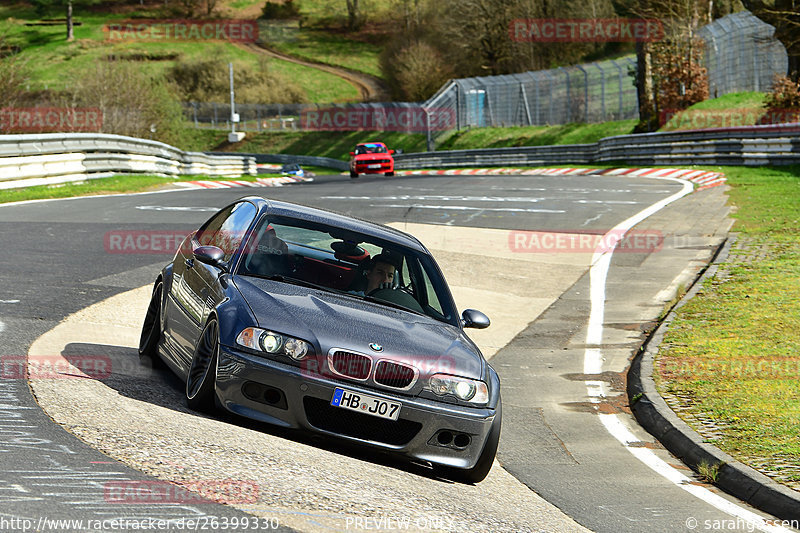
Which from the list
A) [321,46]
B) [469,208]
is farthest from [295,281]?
[321,46]

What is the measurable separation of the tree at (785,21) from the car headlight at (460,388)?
1386 inches

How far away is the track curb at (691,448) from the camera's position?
6445mm

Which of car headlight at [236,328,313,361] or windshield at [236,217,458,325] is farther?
windshield at [236,217,458,325]

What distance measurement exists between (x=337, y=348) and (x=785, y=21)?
37047 mm

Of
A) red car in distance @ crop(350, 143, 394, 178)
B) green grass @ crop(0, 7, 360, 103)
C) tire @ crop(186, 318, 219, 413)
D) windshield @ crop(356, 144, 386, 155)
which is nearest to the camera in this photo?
tire @ crop(186, 318, 219, 413)

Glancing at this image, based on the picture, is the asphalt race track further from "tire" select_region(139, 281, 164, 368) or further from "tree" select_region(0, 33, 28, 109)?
"tree" select_region(0, 33, 28, 109)

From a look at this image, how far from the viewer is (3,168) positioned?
2248 cm

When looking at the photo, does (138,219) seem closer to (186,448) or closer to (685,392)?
(685,392)

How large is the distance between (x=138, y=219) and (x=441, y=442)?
13511 millimetres

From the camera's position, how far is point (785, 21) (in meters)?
38.3

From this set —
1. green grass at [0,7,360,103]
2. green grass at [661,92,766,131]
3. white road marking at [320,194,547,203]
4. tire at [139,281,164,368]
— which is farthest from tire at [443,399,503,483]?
green grass at [0,7,360,103]

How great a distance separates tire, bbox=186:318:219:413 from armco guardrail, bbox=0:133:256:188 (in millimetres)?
17242

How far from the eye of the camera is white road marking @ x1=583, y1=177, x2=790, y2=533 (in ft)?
21.4

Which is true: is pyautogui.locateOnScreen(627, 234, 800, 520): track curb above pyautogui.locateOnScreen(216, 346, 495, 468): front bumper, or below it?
below
